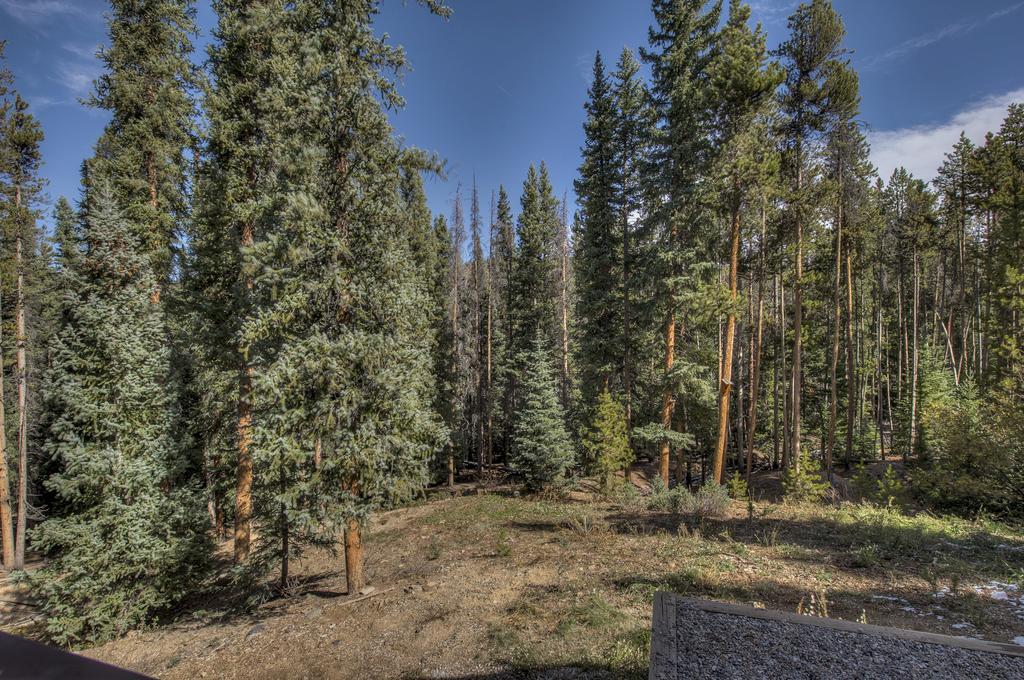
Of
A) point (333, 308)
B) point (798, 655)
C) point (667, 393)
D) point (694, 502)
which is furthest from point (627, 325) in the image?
point (798, 655)

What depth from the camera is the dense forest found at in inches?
340

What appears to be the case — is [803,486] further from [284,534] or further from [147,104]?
[147,104]

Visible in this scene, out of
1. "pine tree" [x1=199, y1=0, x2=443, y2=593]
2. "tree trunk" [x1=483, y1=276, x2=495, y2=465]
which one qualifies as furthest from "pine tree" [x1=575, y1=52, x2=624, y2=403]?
"pine tree" [x1=199, y1=0, x2=443, y2=593]

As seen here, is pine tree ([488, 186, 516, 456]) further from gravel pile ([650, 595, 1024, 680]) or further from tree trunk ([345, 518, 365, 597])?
gravel pile ([650, 595, 1024, 680])

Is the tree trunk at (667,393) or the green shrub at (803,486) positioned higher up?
the tree trunk at (667,393)

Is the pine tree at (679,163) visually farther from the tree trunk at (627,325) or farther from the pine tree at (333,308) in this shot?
the pine tree at (333,308)

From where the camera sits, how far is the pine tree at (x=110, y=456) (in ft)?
29.0

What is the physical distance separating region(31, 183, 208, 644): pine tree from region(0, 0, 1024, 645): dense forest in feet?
0.19

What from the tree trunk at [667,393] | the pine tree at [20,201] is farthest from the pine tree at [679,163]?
the pine tree at [20,201]

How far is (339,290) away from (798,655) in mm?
9006

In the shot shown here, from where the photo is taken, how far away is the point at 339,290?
8.51 meters

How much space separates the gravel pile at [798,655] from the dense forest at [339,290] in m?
5.79

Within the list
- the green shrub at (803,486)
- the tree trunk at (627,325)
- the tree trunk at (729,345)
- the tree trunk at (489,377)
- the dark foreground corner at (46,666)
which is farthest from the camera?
the tree trunk at (489,377)

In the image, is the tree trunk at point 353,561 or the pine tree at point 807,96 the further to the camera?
the pine tree at point 807,96
